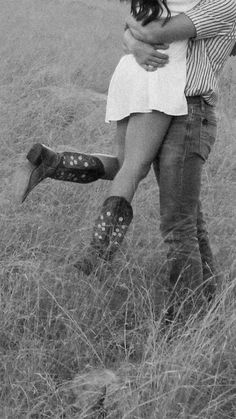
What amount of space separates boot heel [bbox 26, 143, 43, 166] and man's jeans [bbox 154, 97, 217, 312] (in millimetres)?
450

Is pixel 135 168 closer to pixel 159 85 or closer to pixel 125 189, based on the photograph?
A: pixel 125 189

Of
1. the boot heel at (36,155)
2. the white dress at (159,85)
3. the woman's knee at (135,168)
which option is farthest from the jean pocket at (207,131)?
the boot heel at (36,155)

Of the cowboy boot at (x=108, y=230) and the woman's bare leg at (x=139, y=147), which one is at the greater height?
the woman's bare leg at (x=139, y=147)

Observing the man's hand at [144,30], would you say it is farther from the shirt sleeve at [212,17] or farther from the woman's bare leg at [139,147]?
the woman's bare leg at [139,147]

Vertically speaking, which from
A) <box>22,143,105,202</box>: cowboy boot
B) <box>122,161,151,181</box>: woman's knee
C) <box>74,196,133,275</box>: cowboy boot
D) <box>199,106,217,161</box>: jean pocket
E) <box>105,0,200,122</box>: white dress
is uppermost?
<box>105,0,200,122</box>: white dress

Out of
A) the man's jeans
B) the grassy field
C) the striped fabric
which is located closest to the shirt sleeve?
the striped fabric

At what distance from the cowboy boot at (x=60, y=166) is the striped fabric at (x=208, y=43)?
1.54 feet

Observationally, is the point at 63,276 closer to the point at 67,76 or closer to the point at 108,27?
the point at 67,76

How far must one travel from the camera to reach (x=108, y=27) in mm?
10602

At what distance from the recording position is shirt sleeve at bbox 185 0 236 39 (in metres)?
2.53

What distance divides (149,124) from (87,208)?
101cm

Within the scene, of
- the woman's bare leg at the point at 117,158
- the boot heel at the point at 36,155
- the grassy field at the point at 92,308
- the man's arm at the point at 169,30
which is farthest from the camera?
the woman's bare leg at the point at 117,158

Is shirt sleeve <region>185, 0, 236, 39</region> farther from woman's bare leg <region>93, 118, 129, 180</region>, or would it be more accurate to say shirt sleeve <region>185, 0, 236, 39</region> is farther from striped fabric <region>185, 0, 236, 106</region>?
woman's bare leg <region>93, 118, 129, 180</region>

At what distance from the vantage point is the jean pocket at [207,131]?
2619 mm
